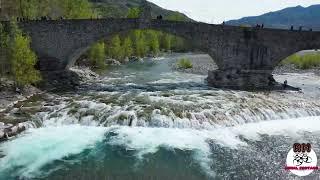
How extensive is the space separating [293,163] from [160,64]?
47.0 metres

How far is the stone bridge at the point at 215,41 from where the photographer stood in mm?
43281

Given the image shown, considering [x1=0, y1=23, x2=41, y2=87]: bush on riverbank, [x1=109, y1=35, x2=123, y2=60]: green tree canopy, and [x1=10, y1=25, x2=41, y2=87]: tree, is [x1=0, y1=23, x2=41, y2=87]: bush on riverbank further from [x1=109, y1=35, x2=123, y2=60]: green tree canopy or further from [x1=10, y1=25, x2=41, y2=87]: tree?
[x1=109, y1=35, x2=123, y2=60]: green tree canopy

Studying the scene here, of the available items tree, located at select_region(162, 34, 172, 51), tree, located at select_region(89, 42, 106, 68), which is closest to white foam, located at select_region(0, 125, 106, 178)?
tree, located at select_region(89, 42, 106, 68)

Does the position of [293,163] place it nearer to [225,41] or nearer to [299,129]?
[299,129]

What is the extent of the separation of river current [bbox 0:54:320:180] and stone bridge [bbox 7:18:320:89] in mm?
4229

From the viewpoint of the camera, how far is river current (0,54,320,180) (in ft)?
74.1

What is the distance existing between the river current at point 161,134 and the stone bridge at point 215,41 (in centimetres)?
423

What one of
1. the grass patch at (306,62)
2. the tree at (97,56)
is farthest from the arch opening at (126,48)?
the grass patch at (306,62)

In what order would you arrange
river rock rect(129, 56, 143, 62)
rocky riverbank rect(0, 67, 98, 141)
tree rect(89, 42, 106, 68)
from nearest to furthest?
rocky riverbank rect(0, 67, 98, 141) < tree rect(89, 42, 106, 68) < river rock rect(129, 56, 143, 62)

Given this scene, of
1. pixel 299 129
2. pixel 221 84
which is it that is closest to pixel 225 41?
pixel 221 84

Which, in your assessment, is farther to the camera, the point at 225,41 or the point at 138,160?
the point at 225,41

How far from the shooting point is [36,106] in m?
33.4

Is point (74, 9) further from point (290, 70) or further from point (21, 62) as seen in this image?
point (290, 70)

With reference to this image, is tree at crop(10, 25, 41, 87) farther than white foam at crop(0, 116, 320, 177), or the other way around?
tree at crop(10, 25, 41, 87)
